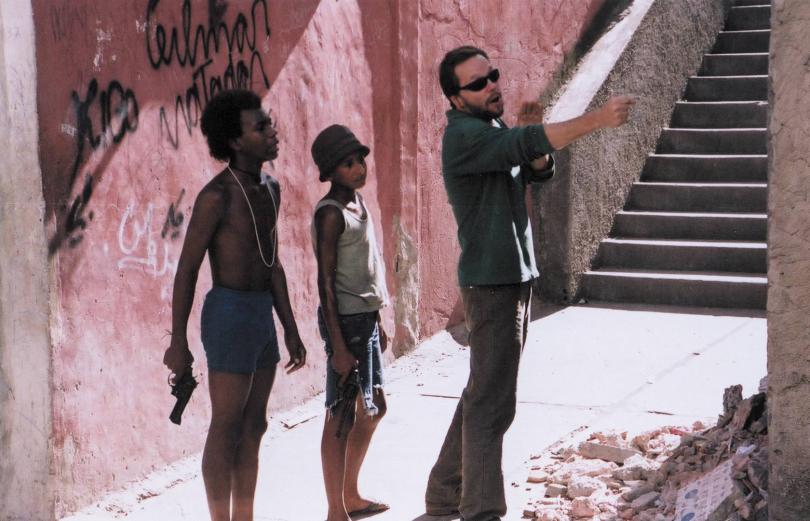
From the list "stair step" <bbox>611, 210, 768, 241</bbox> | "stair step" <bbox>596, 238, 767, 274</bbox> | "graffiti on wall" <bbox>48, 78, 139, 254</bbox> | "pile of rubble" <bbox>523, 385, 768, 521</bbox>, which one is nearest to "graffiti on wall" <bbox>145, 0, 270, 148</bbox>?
"graffiti on wall" <bbox>48, 78, 139, 254</bbox>

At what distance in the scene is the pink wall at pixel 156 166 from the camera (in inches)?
176

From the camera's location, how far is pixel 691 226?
345 inches

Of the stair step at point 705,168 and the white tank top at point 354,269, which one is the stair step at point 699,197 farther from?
the white tank top at point 354,269

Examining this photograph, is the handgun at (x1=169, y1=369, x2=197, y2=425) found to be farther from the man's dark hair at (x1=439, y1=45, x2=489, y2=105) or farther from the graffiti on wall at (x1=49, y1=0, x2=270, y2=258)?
the man's dark hair at (x1=439, y1=45, x2=489, y2=105)

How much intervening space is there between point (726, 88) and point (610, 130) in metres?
1.75

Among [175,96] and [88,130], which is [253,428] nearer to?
[88,130]

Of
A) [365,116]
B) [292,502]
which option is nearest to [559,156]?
[365,116]

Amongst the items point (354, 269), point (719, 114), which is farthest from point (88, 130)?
point (719, 114)

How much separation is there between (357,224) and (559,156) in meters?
4.44

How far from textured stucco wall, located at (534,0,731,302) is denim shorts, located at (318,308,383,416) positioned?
442cm

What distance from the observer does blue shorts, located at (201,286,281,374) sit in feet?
12.1

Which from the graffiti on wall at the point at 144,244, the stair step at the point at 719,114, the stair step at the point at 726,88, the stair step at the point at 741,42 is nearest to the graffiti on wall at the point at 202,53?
the graffiti on wall at the point at 144,244

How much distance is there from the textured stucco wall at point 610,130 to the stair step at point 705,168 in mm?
140

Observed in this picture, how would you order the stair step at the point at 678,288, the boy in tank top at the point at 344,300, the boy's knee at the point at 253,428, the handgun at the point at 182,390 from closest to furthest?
the handgun at the point at 182,390
the boy's knee at the point at 253,428
the boy in tank top at the point at 344,300
the stair step at the point at 678,288
